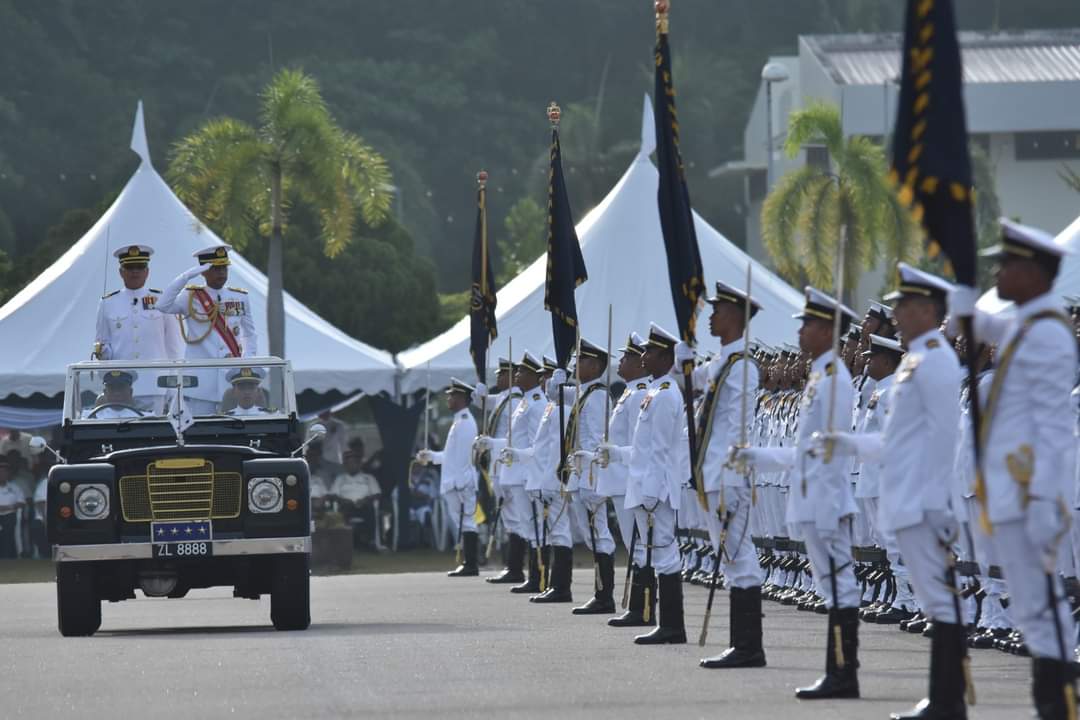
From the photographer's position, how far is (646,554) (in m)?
15.4

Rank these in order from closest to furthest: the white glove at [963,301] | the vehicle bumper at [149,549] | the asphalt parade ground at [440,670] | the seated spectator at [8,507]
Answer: the white glove at [963,301] < the asphalt parade ground at [440,670] < the vehicle bumper at [149,549] < the seated spectator at [8,507]

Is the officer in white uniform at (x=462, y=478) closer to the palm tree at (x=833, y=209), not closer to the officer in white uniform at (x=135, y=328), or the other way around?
the officer in white uniform at (x=135, y=328)

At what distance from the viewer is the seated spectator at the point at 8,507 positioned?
31.9 meters

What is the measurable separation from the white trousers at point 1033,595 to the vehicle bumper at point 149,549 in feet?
25.5

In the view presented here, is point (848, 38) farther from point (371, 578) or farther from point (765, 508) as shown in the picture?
point (765, 508)

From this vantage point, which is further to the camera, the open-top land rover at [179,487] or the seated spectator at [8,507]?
the seated spectator at [8,507]

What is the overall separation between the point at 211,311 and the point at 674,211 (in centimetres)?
405

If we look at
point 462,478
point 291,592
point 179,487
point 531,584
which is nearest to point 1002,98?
point 462,478

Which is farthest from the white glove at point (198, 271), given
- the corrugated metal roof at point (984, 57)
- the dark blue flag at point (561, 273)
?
the corrugated metal roof at point (984, 57)

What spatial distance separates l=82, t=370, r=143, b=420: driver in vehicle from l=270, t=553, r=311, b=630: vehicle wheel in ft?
5.46

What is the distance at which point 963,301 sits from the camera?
8570 mm

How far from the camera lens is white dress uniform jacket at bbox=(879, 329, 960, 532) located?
9648 mm

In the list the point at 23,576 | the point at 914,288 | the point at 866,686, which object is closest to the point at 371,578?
the point at 23,576

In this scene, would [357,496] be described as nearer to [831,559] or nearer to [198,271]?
[198,271]
